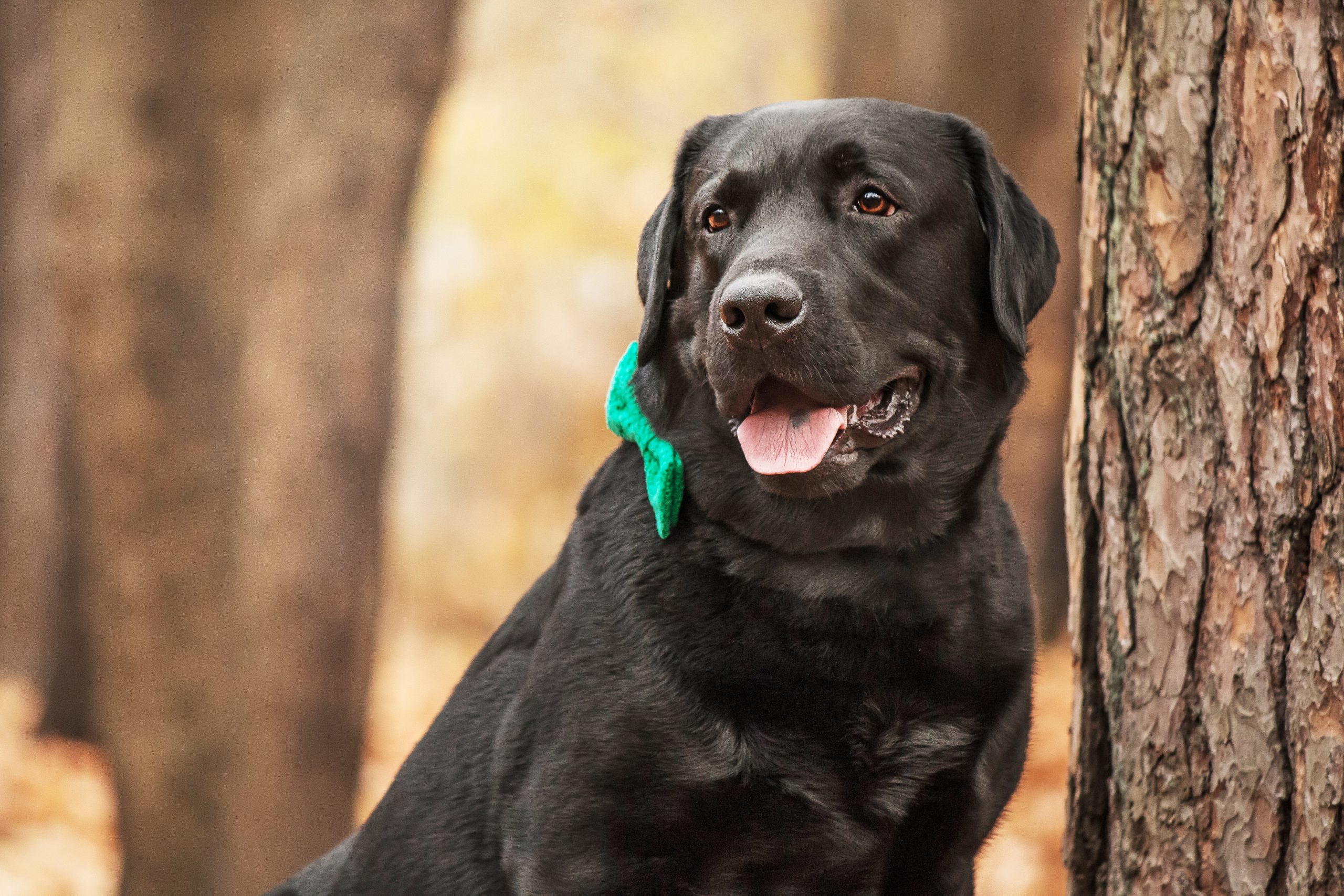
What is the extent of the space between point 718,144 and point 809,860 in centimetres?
154

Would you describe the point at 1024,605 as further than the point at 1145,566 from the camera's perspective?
Yes

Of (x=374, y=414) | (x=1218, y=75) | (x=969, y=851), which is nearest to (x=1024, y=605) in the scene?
(x=969, y=851)

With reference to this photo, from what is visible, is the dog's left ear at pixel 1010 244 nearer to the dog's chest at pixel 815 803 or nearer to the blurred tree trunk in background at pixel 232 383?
the dog's chest at pixel 815 803

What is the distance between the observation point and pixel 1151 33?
8.41 feet

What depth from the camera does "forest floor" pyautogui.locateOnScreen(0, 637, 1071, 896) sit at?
20.3ft

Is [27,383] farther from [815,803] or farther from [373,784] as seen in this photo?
[815,803]

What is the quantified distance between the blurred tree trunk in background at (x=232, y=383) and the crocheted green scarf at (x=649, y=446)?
206 cm

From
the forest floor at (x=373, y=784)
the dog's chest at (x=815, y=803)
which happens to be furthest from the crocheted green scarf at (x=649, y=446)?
the forest floor at (x=373, y=784)

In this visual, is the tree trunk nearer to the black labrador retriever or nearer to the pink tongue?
the black labrador retriever

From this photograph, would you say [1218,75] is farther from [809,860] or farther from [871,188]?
[809,860]

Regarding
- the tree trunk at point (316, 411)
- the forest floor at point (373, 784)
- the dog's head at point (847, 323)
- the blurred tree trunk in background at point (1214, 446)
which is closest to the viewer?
the blurred tree trunk in background at point (1214, 446)

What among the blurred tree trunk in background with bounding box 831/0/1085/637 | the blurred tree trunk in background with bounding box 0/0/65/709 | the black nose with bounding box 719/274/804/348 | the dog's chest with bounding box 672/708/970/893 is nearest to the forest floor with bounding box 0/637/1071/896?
the blurred tree trunk in background with bounding box 0/0/65/709

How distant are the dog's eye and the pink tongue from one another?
1.47 feet

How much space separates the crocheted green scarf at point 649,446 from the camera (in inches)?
107
